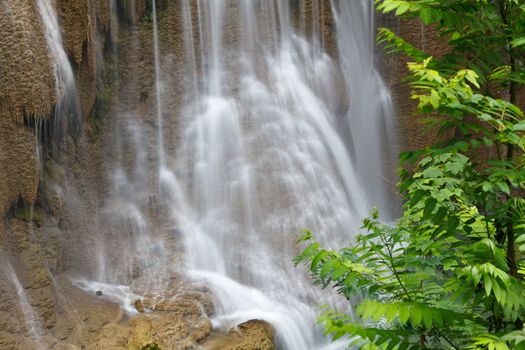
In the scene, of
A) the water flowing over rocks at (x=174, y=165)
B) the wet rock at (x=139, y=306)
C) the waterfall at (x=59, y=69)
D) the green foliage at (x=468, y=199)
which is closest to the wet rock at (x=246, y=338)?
the water flowing over rocks at (x=174, y=165)

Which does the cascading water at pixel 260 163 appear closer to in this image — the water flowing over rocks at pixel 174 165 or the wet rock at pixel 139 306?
the water flowing over rocks at pixel 174 165

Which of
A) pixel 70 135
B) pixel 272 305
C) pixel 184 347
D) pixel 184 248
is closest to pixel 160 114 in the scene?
pixel 70 135

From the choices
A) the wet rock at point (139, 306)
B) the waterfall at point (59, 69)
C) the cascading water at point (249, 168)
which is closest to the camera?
the wet rock at point (139, 306)

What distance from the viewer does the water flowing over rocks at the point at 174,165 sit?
6488 mm

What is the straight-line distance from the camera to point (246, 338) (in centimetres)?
639

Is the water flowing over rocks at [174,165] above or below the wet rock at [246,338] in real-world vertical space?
above

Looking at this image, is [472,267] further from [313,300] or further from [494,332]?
[313,300]

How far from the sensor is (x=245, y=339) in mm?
6371

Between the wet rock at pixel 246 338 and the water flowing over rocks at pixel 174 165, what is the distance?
0.02m

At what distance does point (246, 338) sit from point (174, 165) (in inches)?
169

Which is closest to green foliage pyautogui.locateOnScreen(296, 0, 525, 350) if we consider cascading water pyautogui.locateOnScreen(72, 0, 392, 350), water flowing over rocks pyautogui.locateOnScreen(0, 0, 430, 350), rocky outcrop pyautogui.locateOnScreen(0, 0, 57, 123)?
water flowing over rocks pyautogui.locateOnScreen(0, 0, 430, 350)

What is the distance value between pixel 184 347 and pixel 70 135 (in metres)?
3.99

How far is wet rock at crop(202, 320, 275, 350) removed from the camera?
626 cm

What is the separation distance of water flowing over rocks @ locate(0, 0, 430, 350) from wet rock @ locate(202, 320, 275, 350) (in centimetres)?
2
